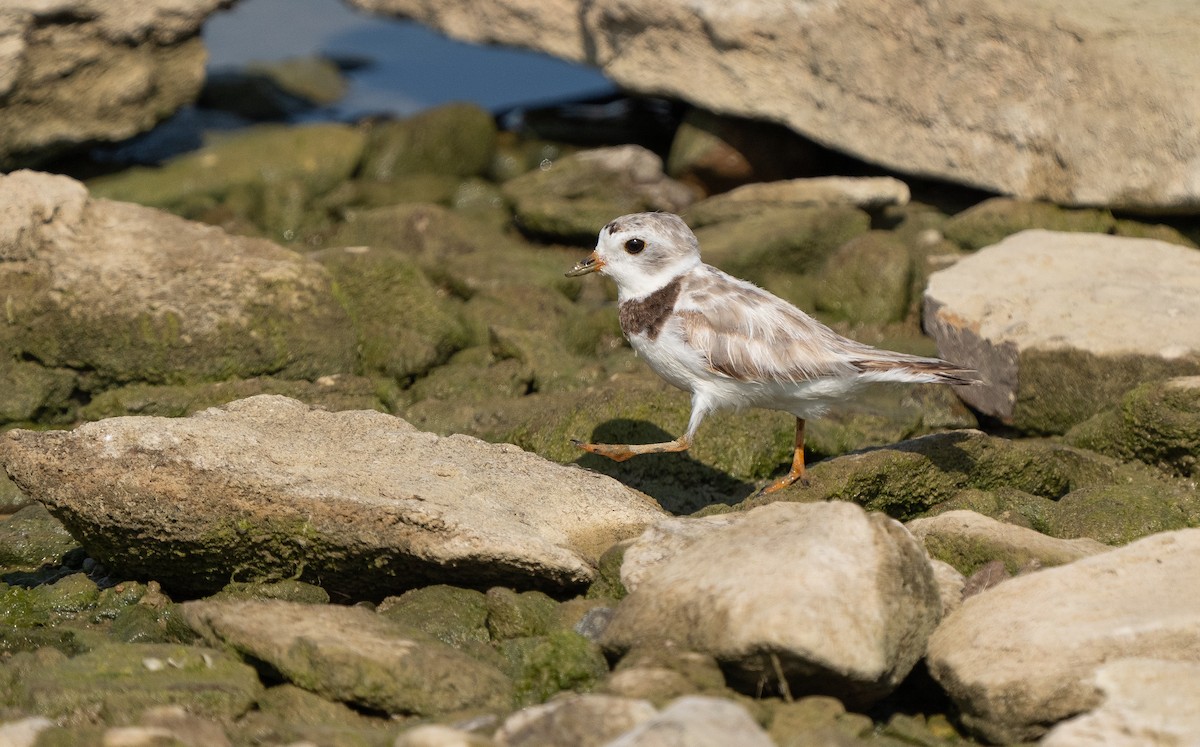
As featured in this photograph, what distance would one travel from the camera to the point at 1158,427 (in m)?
7.66

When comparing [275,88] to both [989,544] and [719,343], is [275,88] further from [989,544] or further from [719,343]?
[989,544]

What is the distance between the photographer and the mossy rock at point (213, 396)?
8.46 meters

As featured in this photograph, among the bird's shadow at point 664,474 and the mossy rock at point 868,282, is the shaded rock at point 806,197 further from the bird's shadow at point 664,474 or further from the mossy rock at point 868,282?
the bird's shadow at point 664,474

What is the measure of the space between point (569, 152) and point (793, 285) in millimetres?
4478

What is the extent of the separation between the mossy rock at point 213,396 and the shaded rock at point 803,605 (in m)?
3.57

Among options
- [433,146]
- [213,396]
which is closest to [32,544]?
[213,396]

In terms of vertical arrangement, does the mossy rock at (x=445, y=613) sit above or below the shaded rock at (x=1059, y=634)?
below

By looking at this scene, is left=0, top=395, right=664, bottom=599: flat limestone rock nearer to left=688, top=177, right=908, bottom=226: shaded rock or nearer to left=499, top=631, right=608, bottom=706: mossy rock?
left=499, top=631, right=608, bottom=706: mossy rock

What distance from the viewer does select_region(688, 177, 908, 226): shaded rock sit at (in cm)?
1172

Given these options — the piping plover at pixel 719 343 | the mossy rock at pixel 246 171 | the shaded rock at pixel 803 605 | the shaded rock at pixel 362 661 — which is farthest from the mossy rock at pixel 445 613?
the mossy rock at pixel 246 171

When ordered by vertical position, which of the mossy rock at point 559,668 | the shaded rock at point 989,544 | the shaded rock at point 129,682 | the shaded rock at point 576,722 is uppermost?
the shaded rock at point 576,722

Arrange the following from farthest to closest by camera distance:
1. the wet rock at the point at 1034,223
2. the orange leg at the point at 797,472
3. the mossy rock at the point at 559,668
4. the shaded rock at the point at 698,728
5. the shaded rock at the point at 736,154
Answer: the shaded rock at the point at 736,154, the wet rock at the point at 1034,223, the orange leg at the point at 797,472, the mossy rock at the point at 559,668, the shaded rock at the point at 698,728

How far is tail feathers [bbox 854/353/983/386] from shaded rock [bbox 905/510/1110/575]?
30.3 inches

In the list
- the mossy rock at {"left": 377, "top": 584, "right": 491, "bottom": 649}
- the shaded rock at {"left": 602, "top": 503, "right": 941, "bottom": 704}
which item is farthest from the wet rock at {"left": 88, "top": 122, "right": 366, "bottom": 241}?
the shaded rock at {"left": 602, "top": 503, "right": 941, "bottom": 704}
